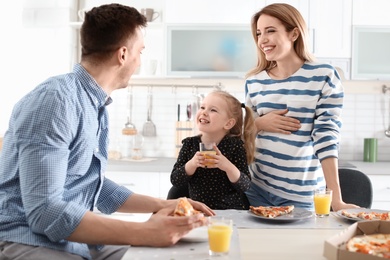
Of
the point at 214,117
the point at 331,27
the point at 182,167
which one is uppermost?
the point at 331,27

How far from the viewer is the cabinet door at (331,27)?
13.0 ft

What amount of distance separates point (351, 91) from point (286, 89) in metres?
2.21

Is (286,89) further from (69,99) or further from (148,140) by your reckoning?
(148,140)

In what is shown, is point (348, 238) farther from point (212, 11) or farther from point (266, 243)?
point (212, 11)

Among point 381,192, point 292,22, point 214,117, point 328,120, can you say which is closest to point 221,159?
point 214,117

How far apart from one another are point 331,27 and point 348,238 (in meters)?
2.83

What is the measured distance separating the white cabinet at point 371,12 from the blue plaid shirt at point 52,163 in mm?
2714

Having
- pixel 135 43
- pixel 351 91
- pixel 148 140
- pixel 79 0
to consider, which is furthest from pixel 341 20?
pixel 135 43

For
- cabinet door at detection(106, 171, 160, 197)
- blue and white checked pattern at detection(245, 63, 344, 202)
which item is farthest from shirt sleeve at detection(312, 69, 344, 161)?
cabinet door at detection(106, 171, 160, 197)

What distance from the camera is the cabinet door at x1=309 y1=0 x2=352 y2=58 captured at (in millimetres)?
3959

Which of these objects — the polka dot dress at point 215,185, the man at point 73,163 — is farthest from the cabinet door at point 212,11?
the man at point 73,163

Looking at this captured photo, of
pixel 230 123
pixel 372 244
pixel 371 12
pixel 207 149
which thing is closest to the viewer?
pixel 372 244

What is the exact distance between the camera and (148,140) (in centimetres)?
449

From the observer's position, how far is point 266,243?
1.55 meters
